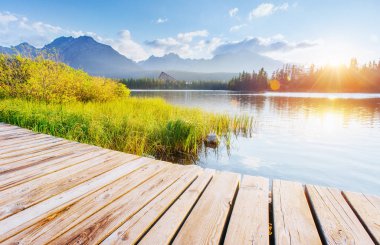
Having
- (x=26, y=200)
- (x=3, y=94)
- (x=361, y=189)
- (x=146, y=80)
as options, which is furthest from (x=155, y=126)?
(x=146, y=80)

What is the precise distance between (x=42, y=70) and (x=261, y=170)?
10.9 m

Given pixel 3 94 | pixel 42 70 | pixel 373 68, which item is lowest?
pixel 3 94

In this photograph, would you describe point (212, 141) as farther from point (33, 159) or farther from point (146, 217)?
point (146, 217)

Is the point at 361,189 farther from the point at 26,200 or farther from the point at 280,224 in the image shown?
the point at 26,200

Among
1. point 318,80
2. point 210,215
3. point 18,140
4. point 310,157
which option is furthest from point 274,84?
point 210,215

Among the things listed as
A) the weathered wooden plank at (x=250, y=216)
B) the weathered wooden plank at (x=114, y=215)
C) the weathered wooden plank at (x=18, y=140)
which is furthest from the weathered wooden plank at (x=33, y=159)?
the weathered wooden plank at (x=250, y=216)

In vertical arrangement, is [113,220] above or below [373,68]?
below

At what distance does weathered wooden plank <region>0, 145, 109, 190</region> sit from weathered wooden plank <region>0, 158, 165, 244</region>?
0.65m

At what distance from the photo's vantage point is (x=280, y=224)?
1672mm

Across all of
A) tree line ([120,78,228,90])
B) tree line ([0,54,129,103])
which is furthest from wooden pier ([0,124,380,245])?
tree line ([120,78,228,90])

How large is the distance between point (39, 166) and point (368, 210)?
11.7 feet

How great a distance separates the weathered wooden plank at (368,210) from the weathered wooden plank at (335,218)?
4cm

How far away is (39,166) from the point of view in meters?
2.71

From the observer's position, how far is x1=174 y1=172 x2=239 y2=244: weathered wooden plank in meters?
1.50
